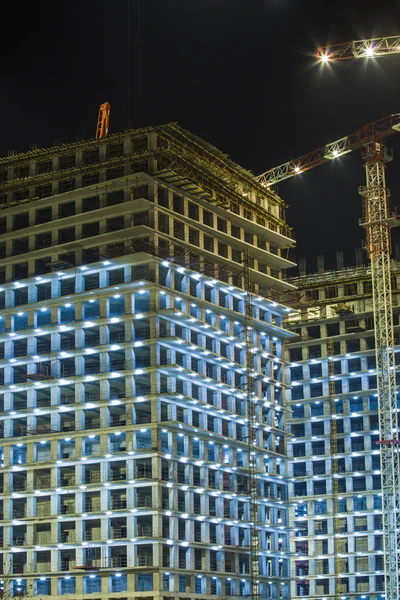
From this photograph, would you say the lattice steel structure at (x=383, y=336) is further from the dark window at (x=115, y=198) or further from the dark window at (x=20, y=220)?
the dark window at (x=20, y=220)

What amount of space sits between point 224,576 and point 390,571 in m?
30.0

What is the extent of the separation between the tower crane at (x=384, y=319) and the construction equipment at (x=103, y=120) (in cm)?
3827

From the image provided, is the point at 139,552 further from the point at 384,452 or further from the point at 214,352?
the point at 384,452

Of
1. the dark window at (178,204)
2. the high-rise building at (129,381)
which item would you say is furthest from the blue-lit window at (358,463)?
the dark window at (178,204)

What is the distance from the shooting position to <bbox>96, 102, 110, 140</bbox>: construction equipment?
171 m

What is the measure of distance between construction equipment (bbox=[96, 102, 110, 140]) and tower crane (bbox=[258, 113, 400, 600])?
38.3m

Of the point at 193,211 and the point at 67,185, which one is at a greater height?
the point at 67,185

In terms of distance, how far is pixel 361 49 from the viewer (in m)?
187

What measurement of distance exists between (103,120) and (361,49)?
42.9 metres

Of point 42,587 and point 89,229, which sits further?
point 89,229

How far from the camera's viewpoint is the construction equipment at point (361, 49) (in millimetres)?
183750

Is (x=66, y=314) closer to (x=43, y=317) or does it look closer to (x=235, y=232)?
(x=43, y=317)

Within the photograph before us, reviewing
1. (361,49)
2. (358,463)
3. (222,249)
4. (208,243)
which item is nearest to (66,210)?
(208,243)

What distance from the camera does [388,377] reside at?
176 m
